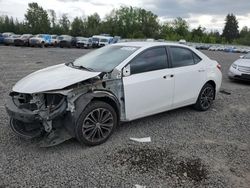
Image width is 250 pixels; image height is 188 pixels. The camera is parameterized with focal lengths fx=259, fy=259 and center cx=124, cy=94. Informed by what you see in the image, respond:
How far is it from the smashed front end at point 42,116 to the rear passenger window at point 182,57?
247cm

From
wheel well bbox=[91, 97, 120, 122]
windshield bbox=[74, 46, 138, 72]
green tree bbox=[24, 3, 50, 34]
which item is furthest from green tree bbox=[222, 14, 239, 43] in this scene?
wheel well bbox=[91, 97, 120, 122]

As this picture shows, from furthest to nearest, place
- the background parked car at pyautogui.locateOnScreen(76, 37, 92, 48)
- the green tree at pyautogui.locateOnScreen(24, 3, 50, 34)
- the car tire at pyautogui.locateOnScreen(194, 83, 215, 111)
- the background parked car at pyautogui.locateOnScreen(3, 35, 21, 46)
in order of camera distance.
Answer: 1. the green tree at pyautogui.locateOnScreen(24, 3, 50, 34)
2. the background parked car at pyautogui.locateOnScreen(76, 37, 92, 48)
3. the background parked car at pyautogui.locateOnScreen(3, 35, 21, 46)
4. the car tire at pyautogui.locateOnScreen(194, 83, 215, 111)

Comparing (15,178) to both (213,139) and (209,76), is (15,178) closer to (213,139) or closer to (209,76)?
(213,139)

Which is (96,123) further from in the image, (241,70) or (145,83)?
(241,70)

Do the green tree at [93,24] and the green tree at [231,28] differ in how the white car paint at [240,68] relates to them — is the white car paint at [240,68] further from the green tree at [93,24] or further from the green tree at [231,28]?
the green tree at [231,28]

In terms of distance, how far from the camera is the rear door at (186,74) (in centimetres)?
514

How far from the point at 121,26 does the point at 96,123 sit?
76.7 meters

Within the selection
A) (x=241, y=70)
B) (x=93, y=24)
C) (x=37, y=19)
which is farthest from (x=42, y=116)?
(x=93, y=24)

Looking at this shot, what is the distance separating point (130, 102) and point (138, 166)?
3.93 feet

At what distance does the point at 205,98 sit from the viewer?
591 cm

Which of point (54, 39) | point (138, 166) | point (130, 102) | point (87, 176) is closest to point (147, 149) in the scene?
point (138, 166)

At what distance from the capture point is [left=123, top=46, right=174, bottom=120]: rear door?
4391 millimetres

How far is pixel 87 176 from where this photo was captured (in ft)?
10.8

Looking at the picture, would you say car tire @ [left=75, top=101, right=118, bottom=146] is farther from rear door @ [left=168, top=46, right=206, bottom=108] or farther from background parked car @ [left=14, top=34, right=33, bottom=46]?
background parked car @ [left=14, top=34, right=33, bottom=46]
